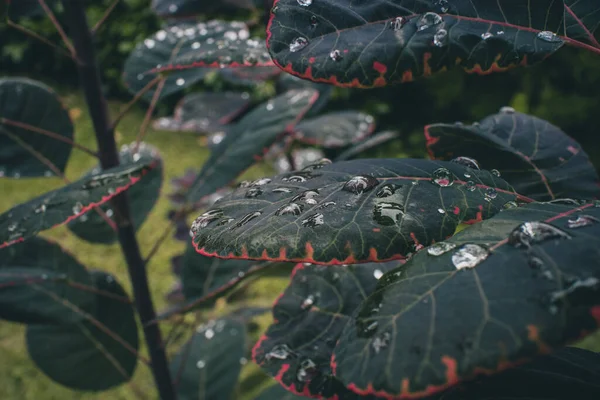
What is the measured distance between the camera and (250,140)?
3.51ft

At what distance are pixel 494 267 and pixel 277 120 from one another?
2.27 feet

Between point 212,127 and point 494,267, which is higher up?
point 494,267

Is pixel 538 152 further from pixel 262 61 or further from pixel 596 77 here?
pixel 596 77

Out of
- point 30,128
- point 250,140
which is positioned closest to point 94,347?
point 30,128

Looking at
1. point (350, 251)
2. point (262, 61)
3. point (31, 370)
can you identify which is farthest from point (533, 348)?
point (31, 370)

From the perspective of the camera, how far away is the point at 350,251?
1.56 feet

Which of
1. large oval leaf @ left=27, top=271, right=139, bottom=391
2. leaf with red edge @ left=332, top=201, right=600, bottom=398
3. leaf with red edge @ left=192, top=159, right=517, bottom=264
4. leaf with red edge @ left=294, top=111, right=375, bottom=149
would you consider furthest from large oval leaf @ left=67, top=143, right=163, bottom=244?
leaf with red edge @ left=332, top=201, right=600, bottom=398

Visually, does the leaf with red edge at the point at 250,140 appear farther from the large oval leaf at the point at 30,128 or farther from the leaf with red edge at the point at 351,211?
the leaf with red edge at the point at 351,211

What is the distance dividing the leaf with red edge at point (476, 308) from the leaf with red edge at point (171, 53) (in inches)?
30.7

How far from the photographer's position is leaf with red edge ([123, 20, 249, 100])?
113 centimetres

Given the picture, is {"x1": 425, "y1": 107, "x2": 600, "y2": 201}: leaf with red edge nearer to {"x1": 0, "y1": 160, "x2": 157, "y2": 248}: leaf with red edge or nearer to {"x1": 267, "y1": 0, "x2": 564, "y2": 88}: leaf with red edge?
{"x1": 267, "y1": 0, "x2": 564, "y2": 88}: leaf with red edge

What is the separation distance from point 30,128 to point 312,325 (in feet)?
2.36

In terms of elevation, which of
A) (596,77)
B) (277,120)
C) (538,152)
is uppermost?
(538,152)

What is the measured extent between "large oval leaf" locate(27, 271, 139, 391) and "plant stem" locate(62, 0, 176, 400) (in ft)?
0.36
